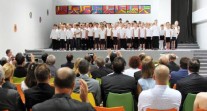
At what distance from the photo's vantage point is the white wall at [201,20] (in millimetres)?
16062

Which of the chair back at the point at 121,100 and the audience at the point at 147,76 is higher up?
the audience at the point at 147,76

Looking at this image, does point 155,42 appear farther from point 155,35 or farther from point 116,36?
point 116,36

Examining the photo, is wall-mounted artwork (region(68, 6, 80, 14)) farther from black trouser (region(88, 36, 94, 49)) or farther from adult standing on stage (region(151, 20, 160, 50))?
adult standing on stage (region(151, 20, 160, 50))

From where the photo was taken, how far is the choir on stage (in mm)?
15508

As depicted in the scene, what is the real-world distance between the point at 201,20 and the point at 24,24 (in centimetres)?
843

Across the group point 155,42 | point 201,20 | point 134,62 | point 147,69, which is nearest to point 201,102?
point 147,69

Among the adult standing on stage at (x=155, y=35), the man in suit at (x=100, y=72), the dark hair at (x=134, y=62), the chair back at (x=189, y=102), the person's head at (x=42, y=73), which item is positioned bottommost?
the chair back at (x=189, y=102)

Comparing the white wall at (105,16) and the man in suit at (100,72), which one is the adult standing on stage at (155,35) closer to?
the white wall at (105,16)

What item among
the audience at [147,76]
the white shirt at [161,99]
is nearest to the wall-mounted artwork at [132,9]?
the audience at [147,76]

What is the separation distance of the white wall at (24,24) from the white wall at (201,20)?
8136 mm

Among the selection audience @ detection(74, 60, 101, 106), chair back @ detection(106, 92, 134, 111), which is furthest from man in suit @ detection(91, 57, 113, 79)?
chair back @ detection(106, 92, 134, 111)

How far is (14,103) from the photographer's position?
3.83 metres

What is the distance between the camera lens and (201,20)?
1642 centimetres

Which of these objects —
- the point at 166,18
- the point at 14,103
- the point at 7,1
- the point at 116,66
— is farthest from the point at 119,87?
the point at 166,18
